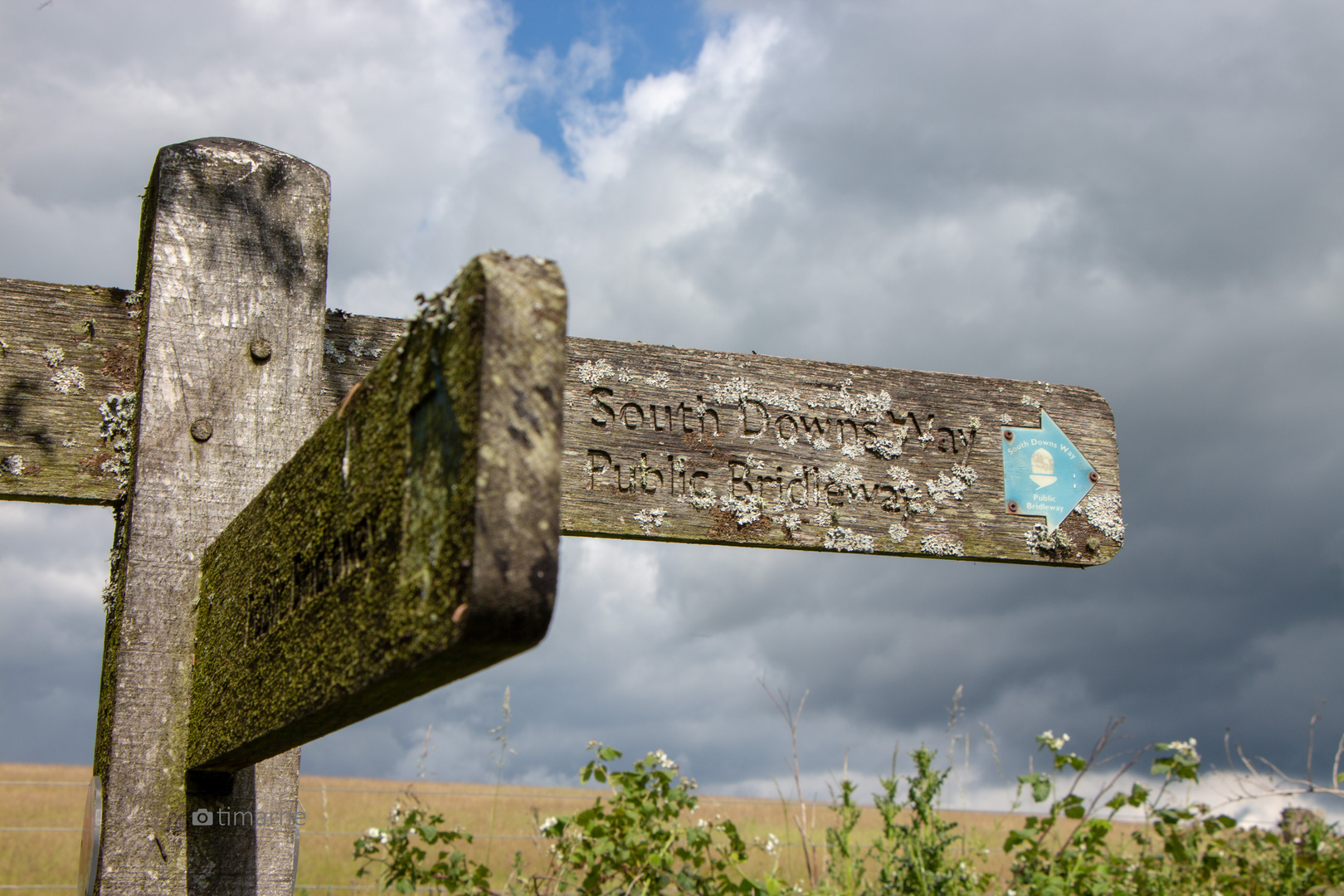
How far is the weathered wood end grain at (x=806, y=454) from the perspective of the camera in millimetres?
1791

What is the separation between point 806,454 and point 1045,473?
595 millimetres

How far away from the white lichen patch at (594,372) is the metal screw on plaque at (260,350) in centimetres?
54

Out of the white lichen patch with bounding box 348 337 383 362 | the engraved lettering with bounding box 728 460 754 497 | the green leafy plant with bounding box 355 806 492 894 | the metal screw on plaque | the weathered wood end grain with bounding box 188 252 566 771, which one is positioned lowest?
the green leafy plant with bounding box 355 806 492 894

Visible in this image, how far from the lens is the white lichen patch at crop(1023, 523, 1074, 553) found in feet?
6.77

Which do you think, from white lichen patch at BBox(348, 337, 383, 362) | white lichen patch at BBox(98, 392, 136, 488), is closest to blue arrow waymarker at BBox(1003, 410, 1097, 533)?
white lichen patch at BBox(348, 337, 383, 362)

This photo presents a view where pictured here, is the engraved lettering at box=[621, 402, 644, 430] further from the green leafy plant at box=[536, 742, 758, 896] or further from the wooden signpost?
the green leafy plant at box=[536, 742, 758, 896]

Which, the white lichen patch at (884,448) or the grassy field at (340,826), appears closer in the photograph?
the white lichen patch at (884,448)

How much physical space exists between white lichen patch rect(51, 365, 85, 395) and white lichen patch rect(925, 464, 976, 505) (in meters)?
1.59

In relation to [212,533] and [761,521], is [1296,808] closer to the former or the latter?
[761,521]

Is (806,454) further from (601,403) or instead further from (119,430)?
(119,430)

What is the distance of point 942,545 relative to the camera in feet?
6.52

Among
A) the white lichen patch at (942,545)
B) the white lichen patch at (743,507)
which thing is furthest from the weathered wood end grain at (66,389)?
the white lichen patch at (942,545)

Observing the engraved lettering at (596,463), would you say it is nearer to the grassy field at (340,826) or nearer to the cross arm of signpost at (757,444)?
the cross arm of signpost at (757,444)

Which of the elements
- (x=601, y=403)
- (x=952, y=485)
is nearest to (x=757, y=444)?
(x=601, y=403)
